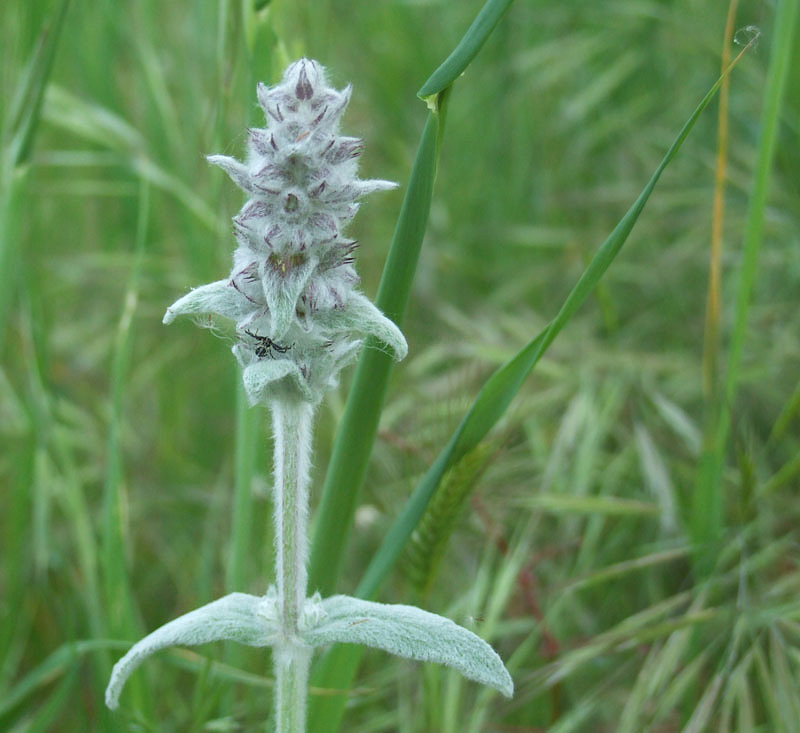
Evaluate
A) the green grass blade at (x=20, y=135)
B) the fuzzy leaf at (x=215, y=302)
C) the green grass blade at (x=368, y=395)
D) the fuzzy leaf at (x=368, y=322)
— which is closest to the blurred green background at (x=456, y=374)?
the green grass blade at (x=20, y=135)

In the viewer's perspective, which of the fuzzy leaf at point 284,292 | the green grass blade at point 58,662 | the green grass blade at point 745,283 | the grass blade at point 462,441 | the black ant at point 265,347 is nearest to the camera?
the fuzzy leaf at point 284,292

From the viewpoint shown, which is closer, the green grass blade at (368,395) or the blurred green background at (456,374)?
the green grass blade at (368,395)

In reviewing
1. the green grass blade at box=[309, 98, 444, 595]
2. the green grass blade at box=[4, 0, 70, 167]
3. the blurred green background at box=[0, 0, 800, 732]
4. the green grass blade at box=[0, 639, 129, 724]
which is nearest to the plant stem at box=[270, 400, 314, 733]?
the green grass blade at box=[309, 98, 444, 595]

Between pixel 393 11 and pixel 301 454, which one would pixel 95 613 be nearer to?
pixel 301 454

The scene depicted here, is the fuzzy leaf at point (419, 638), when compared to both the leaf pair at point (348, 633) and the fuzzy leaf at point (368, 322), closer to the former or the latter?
the leaf pair at point (348, 633)

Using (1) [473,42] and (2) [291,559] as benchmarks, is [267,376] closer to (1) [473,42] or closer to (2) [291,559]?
(2) [291,559]
